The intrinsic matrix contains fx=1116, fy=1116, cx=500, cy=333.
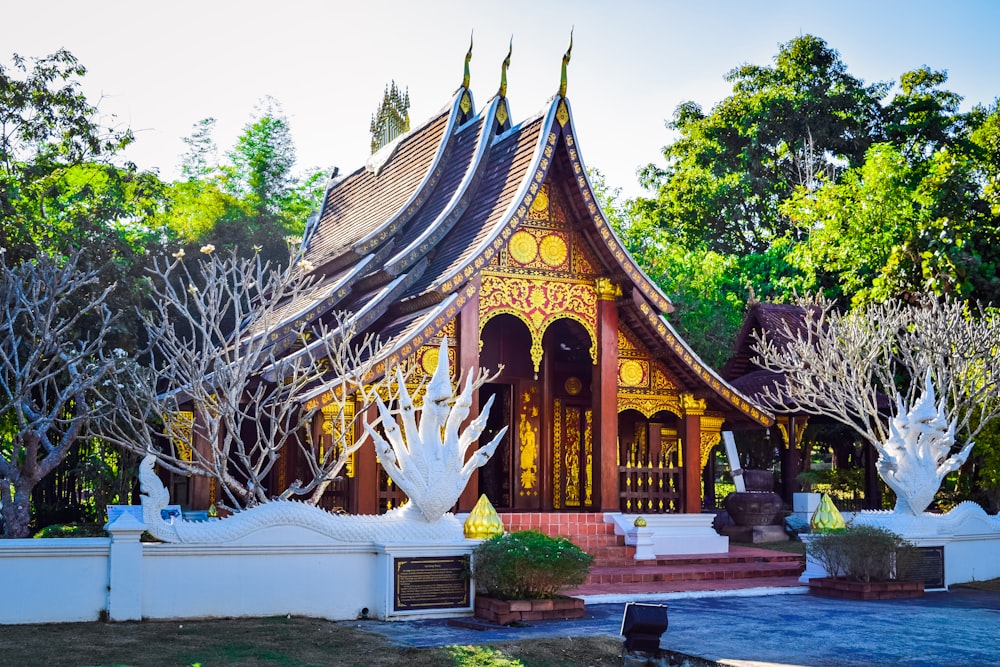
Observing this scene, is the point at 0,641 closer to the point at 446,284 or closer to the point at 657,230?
the point at 446,284

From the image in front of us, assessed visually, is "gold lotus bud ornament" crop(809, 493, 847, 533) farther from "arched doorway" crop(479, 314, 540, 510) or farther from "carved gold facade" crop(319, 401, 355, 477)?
"carved gold facade" crop(319, 401, 355, 477)

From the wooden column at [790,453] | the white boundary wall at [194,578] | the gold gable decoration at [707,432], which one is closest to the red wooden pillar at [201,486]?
the white boundary wall at [194,578]

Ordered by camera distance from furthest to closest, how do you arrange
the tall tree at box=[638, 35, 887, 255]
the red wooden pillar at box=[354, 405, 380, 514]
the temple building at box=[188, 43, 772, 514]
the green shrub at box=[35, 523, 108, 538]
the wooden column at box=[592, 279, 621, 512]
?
the tall tree at box=[638, 35, 887, 255]
the wooden column at box=[592, 279, 621, 512]
the temple building at box=[188, 43, 772, 514]
the red wooden pillar at box=[354, 405, 380, 514]
the green shrub at box=[35, 523, 108, 538]

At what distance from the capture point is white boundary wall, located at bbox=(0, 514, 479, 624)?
8.64 meters

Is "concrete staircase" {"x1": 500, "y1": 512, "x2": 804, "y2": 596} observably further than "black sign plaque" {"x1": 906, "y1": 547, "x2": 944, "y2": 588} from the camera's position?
Yes

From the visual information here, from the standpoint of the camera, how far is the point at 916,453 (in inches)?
533

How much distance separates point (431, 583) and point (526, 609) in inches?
36.6

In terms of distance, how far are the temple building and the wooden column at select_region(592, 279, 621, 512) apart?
0.07 ft

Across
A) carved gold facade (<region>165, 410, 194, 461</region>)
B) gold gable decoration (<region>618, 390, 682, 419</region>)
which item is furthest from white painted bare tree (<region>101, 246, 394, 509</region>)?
gold gable decoration (<region>618, 390, 682, 419</region>)

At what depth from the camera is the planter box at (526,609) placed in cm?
964

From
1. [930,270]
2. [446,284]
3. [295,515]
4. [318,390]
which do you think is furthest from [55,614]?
[930,270]

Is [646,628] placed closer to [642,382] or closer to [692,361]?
[692,361]

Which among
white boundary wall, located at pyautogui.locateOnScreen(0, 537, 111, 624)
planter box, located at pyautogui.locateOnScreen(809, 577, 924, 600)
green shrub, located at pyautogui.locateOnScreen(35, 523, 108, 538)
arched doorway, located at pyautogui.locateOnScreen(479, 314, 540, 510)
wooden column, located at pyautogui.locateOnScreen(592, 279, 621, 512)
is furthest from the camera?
arched doorway, located at pyautogui.locateOnScreen(479, 314, 540, 510)

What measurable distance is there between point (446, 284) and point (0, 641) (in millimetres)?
7133
